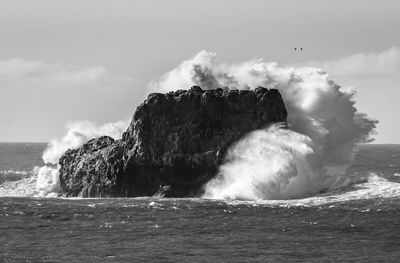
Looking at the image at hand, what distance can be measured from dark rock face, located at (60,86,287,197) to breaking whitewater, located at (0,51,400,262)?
5.06 feet

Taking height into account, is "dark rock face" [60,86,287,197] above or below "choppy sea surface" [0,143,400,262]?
above

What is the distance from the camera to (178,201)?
256ft

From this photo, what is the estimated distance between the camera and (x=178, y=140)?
8419 centimetres

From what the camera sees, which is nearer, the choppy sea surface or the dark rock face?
the choppy sea surface

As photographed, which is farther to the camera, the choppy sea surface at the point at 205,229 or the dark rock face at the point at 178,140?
the dark rock face at the point at 178,140

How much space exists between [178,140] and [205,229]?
21.0 metres

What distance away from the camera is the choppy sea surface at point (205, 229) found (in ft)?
182

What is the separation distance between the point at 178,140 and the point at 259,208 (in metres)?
14.0

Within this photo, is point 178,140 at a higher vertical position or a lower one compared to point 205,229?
higher

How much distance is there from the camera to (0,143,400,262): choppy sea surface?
55.6m

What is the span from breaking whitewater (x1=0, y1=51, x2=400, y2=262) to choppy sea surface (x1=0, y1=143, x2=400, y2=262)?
0.27ft

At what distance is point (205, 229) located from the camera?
211 feet

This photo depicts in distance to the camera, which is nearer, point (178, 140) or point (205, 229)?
point (205, 229)

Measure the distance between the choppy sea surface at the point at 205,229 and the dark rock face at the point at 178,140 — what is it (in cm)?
375
